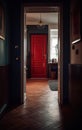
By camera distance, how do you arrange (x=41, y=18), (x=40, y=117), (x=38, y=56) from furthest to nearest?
(x=38, y=56) < (x=41, y=18) < (x=40, y=117)

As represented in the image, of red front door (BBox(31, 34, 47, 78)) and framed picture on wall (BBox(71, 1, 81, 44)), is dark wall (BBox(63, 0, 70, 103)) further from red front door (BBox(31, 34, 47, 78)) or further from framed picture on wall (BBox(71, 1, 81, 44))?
red front door (BBox(31, 34, 47, 78))

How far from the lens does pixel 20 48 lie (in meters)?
4.69

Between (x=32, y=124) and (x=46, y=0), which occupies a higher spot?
(x=46, y=0)

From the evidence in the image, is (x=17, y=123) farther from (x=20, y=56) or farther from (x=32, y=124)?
(x=20, y=56)

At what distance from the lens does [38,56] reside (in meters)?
10.4

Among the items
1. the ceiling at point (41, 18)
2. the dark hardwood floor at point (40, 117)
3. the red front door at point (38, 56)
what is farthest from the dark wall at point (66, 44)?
the red front door at point (38, 56)

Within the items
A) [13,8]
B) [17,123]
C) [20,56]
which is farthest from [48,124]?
[13,8]

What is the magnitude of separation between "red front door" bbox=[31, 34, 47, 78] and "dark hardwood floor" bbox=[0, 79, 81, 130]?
18.1 feet

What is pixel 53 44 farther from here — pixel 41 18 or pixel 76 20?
pixel 76 20

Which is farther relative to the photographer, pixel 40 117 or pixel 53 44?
pixel 53 44

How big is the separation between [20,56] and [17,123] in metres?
1.82

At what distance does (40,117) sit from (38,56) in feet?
22.9

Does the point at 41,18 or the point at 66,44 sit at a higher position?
the point at 41,18

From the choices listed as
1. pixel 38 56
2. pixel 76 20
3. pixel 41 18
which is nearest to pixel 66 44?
pixel 76 20
